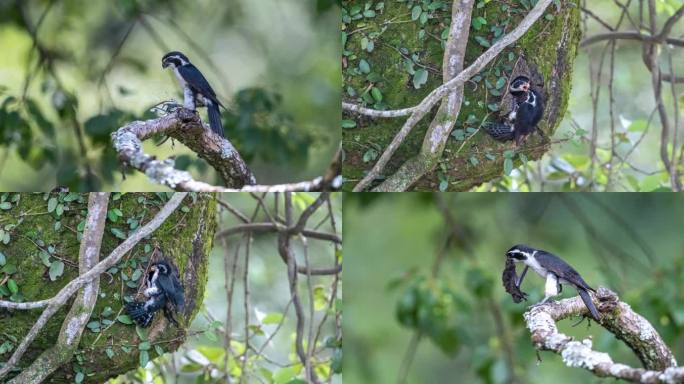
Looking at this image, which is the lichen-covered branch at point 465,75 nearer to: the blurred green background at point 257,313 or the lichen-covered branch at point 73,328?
Answer: the blurred green background at point 257,313

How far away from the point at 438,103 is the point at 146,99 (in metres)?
0.78

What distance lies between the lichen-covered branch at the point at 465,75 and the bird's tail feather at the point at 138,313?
74 centimetres

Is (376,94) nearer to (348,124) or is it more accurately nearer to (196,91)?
(348,124)

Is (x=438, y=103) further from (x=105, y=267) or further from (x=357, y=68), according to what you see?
(x=105, y=267)

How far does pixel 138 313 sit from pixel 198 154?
1.46ft

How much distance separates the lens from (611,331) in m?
2.19

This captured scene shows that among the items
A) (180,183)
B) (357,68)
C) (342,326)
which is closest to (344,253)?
(342,326)

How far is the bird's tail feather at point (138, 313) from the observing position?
8.07ft

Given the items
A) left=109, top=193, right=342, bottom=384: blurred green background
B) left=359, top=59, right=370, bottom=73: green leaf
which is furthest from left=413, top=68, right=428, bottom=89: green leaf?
left=109, top=193, right=342, bottom=384: blurred green background

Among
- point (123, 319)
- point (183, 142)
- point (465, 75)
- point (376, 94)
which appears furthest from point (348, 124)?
point (123, 319)

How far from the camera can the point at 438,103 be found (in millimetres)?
2387

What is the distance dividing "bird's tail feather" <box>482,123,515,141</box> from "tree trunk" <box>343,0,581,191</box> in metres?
0.01

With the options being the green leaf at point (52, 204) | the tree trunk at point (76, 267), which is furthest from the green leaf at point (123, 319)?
the green leaf at point (52, 204)

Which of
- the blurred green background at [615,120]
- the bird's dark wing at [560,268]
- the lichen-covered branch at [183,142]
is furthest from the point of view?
the blurred green background at [615,120]
